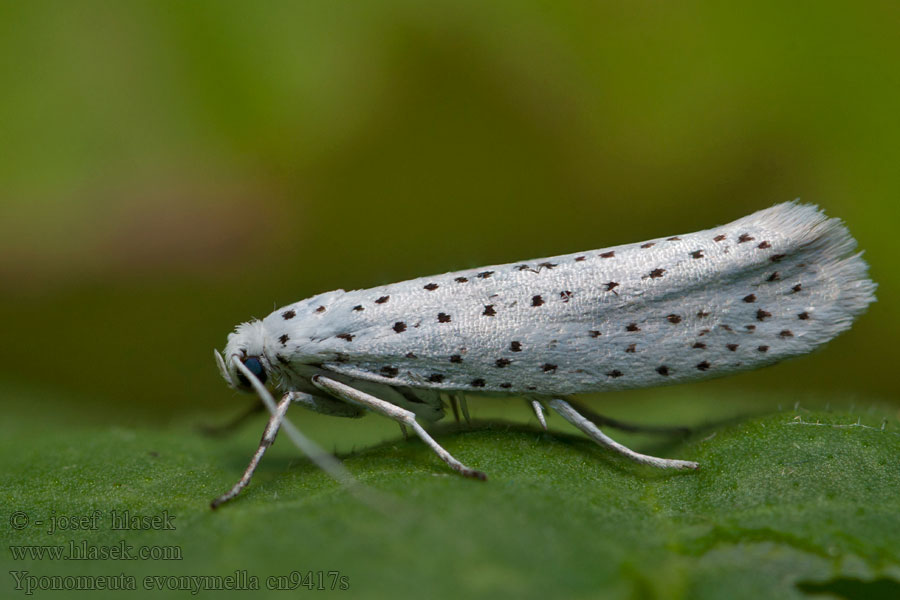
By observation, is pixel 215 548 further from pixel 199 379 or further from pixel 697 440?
pixel 199 379

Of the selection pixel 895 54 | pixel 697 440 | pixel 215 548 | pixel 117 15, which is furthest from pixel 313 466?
pixel 895 54

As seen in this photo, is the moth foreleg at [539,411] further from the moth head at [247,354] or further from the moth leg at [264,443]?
the moth head at [247,354]

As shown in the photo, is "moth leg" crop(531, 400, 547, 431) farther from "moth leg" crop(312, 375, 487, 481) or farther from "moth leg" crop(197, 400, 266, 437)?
"moth leg" crop(197, 400, 266, 437)

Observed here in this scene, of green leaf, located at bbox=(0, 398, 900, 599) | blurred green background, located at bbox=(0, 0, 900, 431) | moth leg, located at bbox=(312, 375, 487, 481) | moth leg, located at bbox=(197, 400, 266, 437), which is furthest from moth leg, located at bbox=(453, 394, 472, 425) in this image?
blurred green background, located at bbox=(0, 0, 900, 431)

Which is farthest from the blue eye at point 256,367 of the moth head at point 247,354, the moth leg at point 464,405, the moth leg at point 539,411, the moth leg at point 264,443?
the moth leg at point 539,411

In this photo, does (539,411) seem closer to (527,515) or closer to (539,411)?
(539,411)

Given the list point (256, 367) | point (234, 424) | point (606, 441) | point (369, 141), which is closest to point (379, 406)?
point (256, 367)

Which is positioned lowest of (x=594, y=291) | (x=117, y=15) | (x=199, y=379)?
(x=199, y=379)
